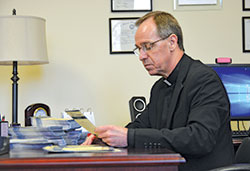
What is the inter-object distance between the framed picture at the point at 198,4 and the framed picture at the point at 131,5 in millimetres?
236

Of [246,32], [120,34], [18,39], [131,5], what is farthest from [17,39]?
[246,32]

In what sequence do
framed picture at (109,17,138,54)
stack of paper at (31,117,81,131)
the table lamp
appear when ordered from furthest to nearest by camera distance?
1. framed picture at (109,17,138,54)
2. the table lamp
3. stack of paper at (31,117,81,131)

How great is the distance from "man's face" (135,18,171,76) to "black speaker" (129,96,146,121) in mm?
857

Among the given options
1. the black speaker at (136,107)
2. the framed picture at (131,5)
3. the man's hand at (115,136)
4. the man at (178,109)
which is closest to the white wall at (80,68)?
the framed picture at (131,5)

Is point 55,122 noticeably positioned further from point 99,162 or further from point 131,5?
point 131,5

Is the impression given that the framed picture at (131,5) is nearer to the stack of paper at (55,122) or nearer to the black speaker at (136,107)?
the black speaker at (136,107)

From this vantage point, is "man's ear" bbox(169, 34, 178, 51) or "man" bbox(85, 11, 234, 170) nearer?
"man" bbox(85, 11, 234, 170)

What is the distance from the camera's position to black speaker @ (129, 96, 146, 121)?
2.78m

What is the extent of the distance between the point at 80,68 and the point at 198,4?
3.53 feet

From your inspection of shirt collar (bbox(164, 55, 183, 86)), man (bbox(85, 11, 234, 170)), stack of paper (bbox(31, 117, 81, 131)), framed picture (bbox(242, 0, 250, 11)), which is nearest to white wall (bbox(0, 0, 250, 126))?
framed picture (bbox(242, 0, 250, 11))

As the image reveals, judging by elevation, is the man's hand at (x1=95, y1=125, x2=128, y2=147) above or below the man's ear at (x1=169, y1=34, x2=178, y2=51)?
below

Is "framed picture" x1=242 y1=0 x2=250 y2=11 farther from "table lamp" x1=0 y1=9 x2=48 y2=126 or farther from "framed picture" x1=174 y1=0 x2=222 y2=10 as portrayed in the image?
"table lamp" x1=0 y1=9 x2=48 y2=126

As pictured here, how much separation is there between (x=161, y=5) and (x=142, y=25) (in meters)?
1.33

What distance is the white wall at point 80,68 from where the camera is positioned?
318cm
